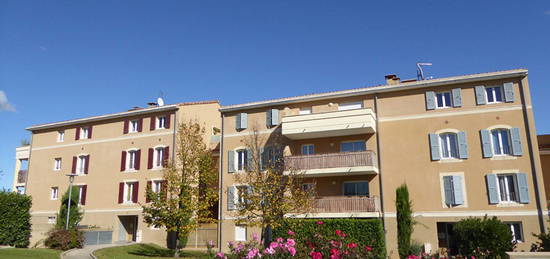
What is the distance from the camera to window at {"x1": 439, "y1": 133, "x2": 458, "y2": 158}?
2472 cm

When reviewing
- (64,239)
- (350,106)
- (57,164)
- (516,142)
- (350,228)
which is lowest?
(64,239)

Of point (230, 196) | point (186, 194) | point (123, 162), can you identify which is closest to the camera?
point (186, 194)

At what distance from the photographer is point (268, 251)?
8.31 meters

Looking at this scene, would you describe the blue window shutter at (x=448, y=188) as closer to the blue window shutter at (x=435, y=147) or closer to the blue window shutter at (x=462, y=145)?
the blue window shutter at (x=435, y=147)

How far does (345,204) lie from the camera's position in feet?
83.0

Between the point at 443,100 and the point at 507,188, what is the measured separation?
5.98 m

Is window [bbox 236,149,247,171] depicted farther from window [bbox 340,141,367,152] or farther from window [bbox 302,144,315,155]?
window [bbox 340,141,367,152]

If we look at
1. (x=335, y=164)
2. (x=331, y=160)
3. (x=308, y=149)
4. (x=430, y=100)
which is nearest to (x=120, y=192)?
(x=308, y=149)

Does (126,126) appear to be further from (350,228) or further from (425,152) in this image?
(425,152)

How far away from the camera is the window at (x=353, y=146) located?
88.0ft

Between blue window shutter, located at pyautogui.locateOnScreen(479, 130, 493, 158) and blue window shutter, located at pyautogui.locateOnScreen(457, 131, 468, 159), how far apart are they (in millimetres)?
861

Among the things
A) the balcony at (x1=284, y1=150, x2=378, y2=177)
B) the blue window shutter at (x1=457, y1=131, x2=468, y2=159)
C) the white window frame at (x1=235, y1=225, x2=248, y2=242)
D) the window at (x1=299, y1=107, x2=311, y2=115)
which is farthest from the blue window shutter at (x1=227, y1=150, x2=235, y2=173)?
the blue window shutter at (x1=457, y1=131, x2=468, y2=159)

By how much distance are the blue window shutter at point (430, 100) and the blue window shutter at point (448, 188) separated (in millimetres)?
4189

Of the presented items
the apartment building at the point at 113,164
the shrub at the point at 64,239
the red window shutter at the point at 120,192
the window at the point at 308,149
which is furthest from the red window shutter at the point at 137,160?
the window at the point at 308,149
